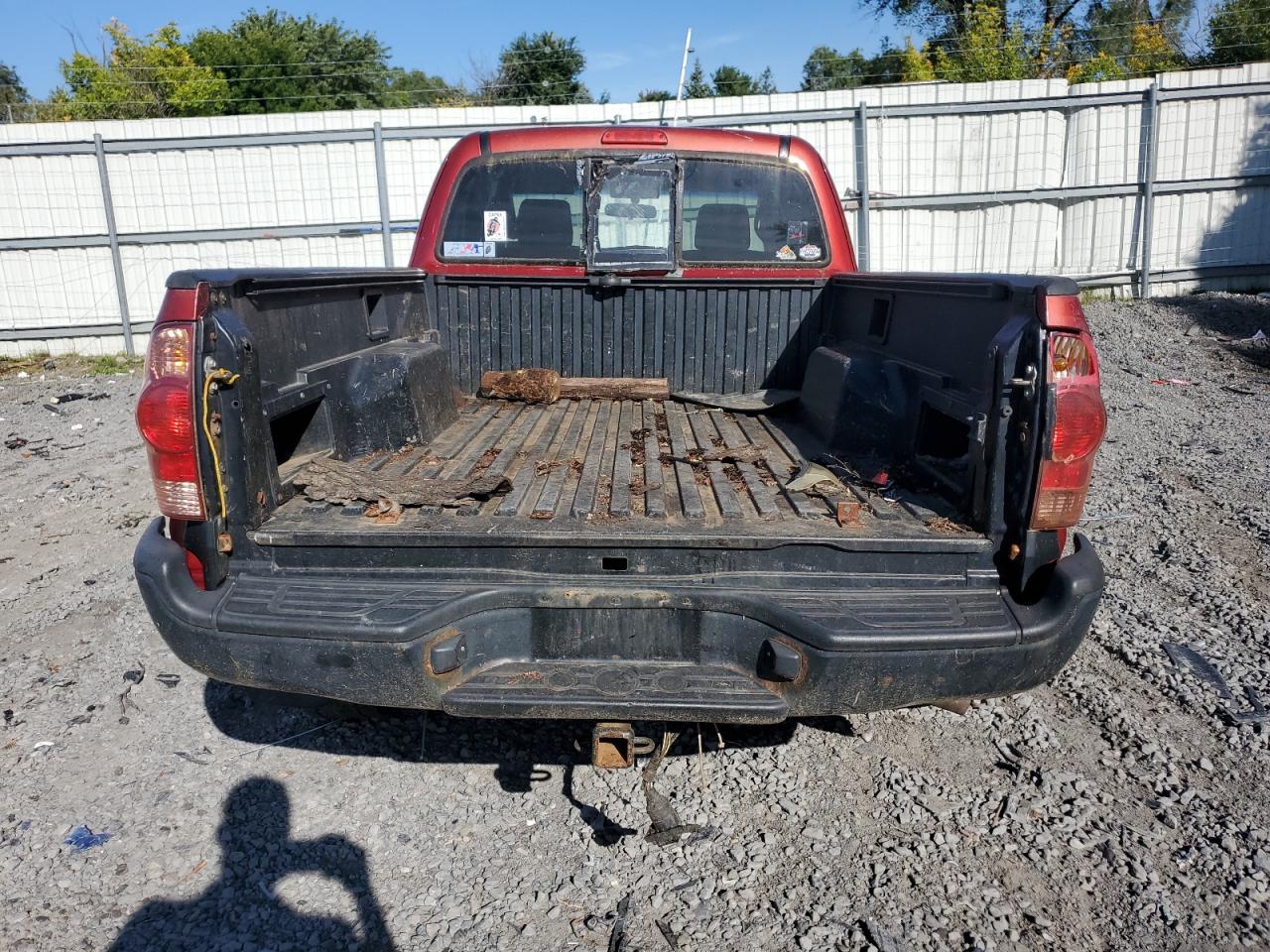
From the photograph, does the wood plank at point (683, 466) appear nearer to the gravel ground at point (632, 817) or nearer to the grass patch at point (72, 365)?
the gravel ground at point (632, 817)

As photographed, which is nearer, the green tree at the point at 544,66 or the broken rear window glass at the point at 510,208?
the broken rear window glass at the point at 510,208

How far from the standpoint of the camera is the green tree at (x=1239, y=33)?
1962 cm

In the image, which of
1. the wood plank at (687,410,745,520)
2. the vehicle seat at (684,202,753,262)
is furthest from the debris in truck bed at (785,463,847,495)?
the vehicle seat at (684,202,753,262)

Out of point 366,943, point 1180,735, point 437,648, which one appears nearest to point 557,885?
point 366,943

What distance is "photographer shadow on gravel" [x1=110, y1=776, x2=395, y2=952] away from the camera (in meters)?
2.13

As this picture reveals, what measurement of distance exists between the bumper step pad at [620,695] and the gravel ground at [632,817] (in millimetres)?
→ 576

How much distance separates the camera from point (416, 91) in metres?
30.5

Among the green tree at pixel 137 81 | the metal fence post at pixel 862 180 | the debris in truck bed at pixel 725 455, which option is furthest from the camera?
the green tree at pixel 137 81

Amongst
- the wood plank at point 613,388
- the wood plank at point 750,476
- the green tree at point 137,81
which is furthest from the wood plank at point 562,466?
the green tree at point 137,81

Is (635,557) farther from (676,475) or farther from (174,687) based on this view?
(174,687)

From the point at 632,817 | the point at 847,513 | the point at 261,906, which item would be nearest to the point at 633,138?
the point at 847,513

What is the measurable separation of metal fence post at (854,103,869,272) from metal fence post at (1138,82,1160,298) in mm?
3633

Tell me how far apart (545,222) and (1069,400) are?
278 cm

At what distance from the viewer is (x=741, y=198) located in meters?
4.17
